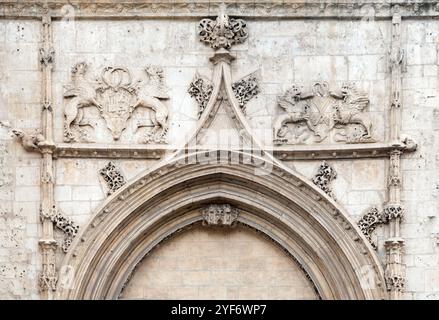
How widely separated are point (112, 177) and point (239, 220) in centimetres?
147

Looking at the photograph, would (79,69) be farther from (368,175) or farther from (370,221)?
(370,221)

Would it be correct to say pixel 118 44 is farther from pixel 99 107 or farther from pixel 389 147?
pixel 389 147

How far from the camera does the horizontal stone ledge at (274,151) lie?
28609 mm

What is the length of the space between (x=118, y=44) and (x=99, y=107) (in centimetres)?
71

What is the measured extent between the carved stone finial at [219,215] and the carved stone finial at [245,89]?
1075mm

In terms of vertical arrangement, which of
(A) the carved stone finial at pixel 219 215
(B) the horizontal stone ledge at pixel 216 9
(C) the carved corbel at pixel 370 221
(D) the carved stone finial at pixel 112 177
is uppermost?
(B) the horizontal stone ledge at pixel 216 9

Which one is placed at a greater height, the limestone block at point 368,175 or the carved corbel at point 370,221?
the limestone block at point 368,175

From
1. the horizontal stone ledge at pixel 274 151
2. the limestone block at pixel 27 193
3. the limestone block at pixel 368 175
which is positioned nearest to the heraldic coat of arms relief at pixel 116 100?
the horizontal stone ledge at pixel 274 151

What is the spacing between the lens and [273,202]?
2884cm

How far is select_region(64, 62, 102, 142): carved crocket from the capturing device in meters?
28.7

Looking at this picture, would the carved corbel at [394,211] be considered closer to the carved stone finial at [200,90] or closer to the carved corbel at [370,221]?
the carved corbel at [370,221]

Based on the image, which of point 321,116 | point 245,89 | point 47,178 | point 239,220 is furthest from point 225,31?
point 47,178

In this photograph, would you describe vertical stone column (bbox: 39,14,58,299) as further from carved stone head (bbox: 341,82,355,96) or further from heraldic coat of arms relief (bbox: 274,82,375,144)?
carved stone head (bbox: 341,82,355,96)

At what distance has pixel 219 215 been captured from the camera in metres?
28.9
